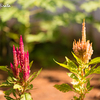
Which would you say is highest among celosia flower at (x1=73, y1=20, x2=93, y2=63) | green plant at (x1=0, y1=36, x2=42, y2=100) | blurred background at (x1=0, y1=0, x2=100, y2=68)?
blurred background at (x1=0, y1=0, x2=100, y2=68)

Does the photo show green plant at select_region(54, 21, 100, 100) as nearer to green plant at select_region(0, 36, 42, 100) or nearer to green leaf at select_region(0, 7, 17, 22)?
green plant at select_region(0, 36, 42, 100)

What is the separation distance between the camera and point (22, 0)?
7.99 feet

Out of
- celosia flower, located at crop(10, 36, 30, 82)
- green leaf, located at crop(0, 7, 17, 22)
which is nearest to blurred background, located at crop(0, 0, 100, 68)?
green leaf, located at crop(0, 7, 17, 22)

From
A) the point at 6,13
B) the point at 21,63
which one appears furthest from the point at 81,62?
the point at 6,13

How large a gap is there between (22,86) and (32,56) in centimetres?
322

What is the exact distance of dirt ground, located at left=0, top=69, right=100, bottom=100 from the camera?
7.42 ft

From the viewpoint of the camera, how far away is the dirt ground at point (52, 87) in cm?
226

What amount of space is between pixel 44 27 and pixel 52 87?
1373 mm

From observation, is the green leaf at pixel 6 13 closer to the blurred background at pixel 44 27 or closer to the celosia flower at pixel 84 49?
the blurred background at pixel 44 27

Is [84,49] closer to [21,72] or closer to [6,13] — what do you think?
[21,72]

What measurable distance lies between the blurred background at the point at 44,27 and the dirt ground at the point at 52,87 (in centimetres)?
61

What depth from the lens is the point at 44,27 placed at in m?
3.64

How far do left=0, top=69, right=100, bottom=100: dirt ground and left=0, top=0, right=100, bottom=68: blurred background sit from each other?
2.01 feet

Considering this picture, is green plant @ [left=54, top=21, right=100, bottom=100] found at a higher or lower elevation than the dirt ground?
higher
